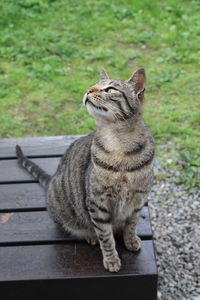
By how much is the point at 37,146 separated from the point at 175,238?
1.20 metres

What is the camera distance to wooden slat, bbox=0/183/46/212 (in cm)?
256

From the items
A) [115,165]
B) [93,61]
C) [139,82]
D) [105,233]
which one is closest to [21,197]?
[105,233]

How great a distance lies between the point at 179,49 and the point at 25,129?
7.35 feet

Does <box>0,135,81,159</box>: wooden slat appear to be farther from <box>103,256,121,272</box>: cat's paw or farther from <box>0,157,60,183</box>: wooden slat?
<box>103,256,121,272</box>: cat's paw

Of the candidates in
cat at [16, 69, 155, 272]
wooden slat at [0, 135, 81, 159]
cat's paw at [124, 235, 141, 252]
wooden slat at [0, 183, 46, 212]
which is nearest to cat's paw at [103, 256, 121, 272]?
cat at [16, 69, 155, 272]

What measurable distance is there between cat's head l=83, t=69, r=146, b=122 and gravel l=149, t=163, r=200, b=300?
1289 millimetres

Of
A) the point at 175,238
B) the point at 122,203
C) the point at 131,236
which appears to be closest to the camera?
the point at 122,203

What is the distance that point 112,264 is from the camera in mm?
2131

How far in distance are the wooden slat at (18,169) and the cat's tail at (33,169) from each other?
0.12 ft

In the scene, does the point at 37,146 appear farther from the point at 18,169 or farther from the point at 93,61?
the point at 93,61

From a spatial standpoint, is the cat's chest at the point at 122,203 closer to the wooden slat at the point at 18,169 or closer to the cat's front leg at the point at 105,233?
the cat's front leg at the point at 105,233

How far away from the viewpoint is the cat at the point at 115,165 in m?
2.03

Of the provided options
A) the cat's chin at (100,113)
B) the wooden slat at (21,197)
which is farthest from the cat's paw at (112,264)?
the cat's chin at (100,113)

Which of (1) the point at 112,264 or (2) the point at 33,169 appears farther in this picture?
(2) the point at 33,169
